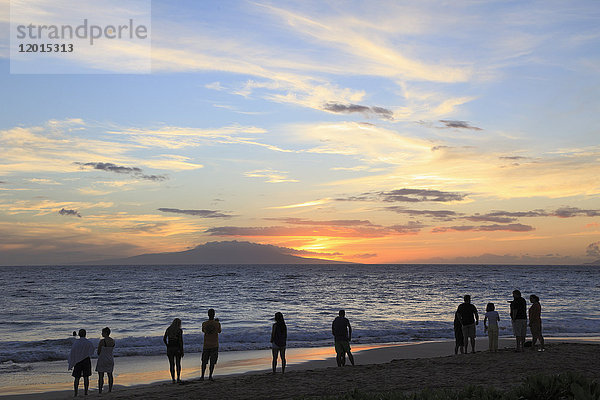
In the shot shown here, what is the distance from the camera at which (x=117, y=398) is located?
43.4 feet

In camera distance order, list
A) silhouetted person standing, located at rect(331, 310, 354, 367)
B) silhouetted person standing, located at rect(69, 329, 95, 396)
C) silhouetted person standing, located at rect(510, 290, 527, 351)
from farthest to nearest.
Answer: silhouetted person standing, located at rect(510, 290, 527, 351) → silhouetted person standing, located at rect(331, 310, 354, 367) → silhouetted person standing, located at rect(69, 329, 95, 396)

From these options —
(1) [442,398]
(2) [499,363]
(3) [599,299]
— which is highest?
(1) [442,398]

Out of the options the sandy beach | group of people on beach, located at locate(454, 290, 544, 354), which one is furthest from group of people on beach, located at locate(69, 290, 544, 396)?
the sandy beach

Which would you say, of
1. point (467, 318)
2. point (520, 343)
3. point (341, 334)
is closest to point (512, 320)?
point (520, 343)

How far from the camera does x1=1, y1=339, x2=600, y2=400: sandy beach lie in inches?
516

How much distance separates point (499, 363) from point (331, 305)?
3302 cm

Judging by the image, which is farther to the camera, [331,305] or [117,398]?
[331,305]

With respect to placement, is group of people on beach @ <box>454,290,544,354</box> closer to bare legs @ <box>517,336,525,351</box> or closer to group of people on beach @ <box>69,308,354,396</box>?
bare legs @ <box>517,336,525,351</box>

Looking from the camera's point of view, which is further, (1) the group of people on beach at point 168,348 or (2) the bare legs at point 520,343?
(2) the bare legs at point 520,343

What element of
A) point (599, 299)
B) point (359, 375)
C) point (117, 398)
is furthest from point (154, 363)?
point (599, 299)

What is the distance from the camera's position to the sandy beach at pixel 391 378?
13117mm

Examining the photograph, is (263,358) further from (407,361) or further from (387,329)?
(387,329)

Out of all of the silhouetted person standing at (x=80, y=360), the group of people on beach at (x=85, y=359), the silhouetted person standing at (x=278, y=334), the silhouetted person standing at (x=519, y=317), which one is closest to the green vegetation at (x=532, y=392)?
the silhouetted person standing at (x=278, y=334)

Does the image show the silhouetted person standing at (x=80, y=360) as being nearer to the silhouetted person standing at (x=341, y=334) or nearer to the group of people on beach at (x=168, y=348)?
the group of people on beach at (x=168, y=348)
